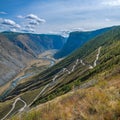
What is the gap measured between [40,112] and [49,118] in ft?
3.95

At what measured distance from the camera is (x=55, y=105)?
64.5 feet

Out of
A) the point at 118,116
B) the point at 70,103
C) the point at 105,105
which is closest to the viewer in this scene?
the point at 118,116

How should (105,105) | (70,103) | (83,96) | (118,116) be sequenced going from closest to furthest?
1. (118,116)
2. (105,105)
3. (70,103)
4. (83,96)

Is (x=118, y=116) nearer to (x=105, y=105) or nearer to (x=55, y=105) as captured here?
(x=105, y=105)

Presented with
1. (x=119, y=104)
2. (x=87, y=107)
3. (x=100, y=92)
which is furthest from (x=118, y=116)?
(x=100, y=92)

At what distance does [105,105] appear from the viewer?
18.2m

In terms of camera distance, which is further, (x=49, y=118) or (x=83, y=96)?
(x=83, y=96)

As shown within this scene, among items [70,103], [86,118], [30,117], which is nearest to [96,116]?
[86,118]

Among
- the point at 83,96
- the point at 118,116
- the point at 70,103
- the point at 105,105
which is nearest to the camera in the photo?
the point at 118,116

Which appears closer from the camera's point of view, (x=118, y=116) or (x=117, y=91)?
(x=118, y=116)

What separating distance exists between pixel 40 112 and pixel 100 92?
4.34 metres

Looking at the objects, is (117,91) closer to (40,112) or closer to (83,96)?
(83,96)

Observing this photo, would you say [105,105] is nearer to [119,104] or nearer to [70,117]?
[119,104]

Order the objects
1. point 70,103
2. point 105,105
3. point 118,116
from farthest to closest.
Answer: point 70,103, point 105,105, point 118,116
